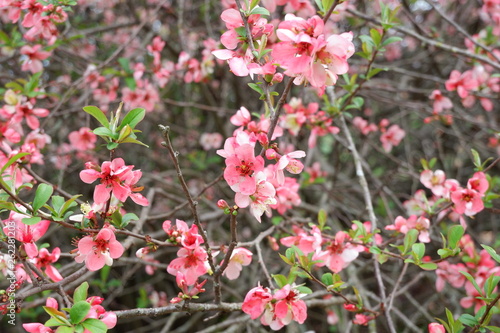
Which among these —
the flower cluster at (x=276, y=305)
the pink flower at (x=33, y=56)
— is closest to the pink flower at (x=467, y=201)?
the flower cluster at (x=276, y=305)

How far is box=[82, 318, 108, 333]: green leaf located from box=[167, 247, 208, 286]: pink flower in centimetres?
25

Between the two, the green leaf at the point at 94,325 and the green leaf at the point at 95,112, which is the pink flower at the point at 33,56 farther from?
the green leaf at the point at 94,325

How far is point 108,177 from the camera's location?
837mm

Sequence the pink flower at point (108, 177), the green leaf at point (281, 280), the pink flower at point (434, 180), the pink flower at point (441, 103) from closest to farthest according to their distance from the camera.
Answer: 1. the pink flower at point (108, 177)
2. the green leaf at point (281, 280)
3. the pink flower at point (434, 180)
4. the pink flower at point (441, 103)

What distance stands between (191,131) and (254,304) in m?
2.01

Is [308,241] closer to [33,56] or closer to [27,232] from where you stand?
[27,232]

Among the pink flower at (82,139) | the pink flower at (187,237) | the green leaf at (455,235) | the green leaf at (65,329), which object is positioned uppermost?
the green leaf at (65,329)

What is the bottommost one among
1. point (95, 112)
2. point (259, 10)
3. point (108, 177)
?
point (108, 177)

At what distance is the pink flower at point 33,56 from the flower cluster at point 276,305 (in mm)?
1260

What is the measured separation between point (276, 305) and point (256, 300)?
5 cm

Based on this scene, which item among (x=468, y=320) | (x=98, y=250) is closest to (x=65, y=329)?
(x=98, y=250)

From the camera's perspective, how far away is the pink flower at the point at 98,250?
87 cm

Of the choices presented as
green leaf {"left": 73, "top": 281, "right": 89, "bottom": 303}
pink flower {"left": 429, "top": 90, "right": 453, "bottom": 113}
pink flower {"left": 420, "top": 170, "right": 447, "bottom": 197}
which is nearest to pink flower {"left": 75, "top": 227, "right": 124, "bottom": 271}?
green leaf {"left": 73, "top": 281, "right": 89, "bottom": 303}

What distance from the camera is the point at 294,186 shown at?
4.80 feet
